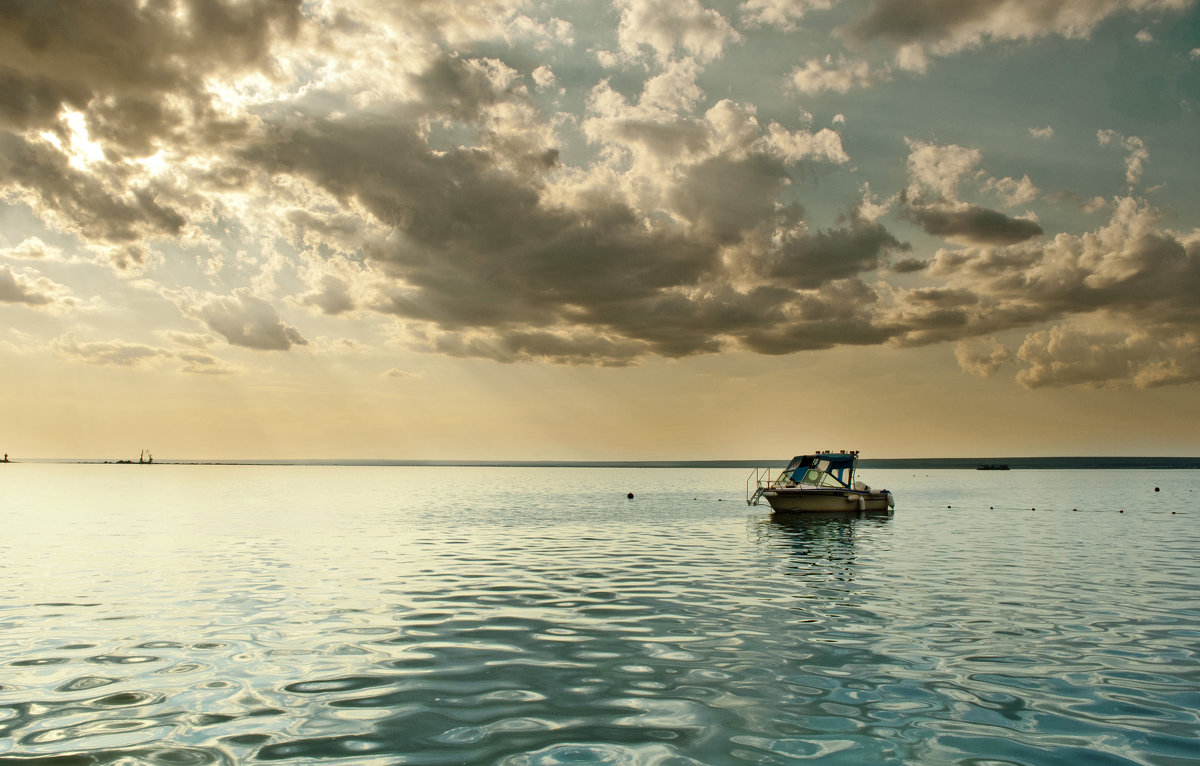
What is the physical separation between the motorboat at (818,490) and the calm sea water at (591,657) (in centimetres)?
2504

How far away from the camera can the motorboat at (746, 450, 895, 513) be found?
2331 inches

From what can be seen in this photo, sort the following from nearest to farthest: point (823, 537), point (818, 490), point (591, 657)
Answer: point (591, 657)
point (823, 537)
point (818, 490)

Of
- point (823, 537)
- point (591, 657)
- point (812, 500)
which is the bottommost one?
point (823, 537)

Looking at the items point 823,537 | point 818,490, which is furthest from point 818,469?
point 823,537

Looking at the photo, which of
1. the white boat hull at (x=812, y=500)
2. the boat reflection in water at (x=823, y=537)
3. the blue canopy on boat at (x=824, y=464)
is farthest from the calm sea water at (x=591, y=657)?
the blue canopy on boat at (x=824, y=464)

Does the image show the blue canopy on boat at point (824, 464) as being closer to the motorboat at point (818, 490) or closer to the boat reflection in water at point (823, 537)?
the motorboat at point (818, 490)

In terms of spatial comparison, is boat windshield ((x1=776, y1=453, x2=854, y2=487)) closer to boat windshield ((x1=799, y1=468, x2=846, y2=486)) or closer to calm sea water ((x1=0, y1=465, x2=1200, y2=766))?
boat windshield ((x1=799, y1=468, x2=846, y2=486))

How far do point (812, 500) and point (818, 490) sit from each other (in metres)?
0.97

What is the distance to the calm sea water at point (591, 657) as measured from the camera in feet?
32.4

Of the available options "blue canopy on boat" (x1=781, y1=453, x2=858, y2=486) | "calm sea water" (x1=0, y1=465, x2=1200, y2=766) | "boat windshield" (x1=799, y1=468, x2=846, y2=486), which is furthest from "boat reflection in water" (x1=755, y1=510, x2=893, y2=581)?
"blue canopy on boat" (x1=781, y1=453, x2=858, y2=486)

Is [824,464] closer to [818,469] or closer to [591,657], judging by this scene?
[818,469]

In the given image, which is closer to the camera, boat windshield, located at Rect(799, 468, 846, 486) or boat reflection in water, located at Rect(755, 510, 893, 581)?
boat reflection in water, located at Rect(755, 510, 893, 581)

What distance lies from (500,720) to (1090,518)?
2606 inches

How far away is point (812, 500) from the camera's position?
196 feet
